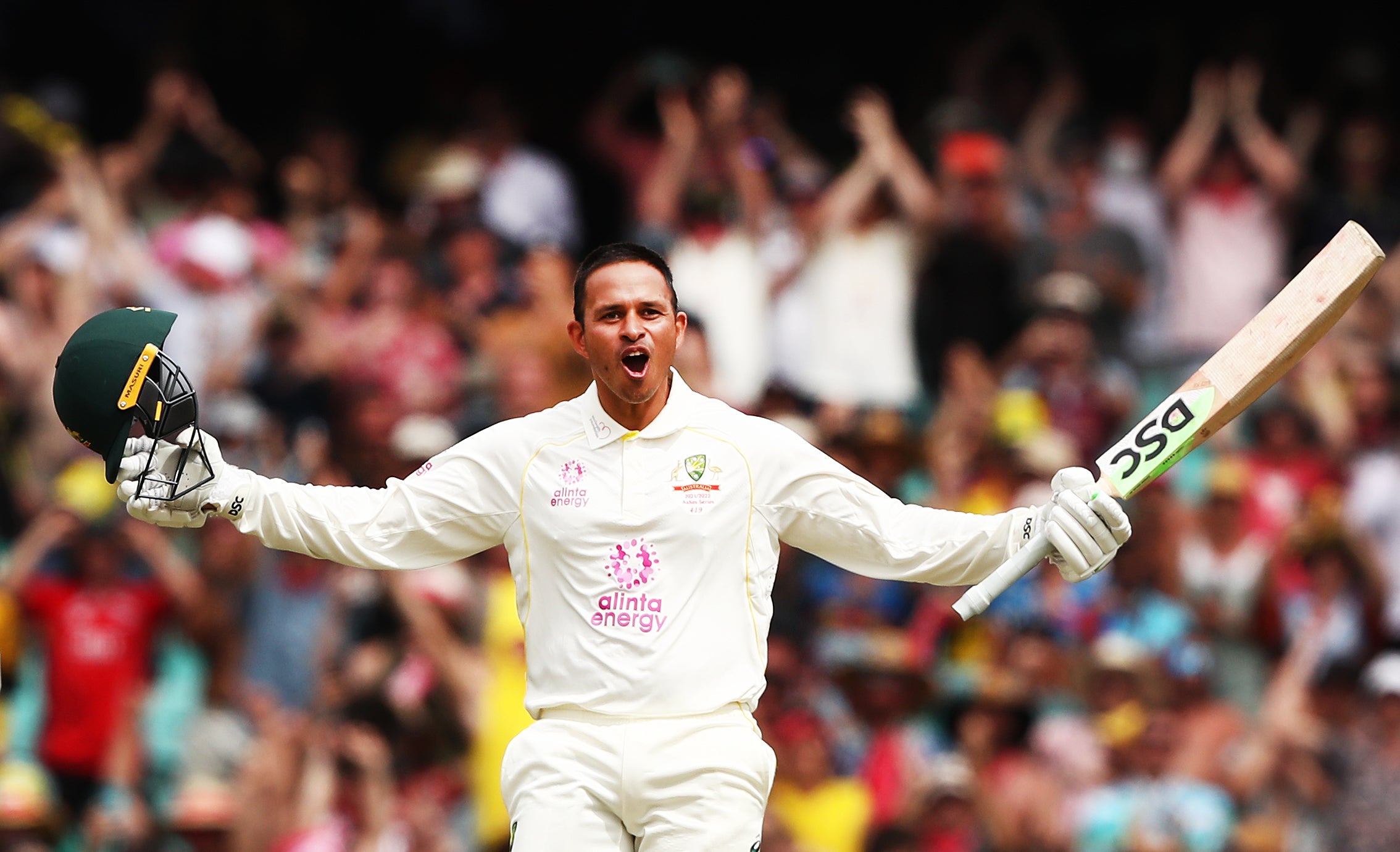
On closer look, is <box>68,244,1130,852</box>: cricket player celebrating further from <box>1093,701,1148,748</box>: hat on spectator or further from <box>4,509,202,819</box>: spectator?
<box>4,509,202,819</box>: spectator

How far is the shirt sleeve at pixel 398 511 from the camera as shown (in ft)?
22.5

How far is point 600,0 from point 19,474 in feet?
21.5

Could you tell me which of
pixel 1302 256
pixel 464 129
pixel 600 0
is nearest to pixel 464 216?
pixel 464 129

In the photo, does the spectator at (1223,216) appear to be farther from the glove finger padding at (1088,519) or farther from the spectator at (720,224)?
the glove finger padding at (1088,519)

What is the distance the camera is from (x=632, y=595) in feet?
22.0

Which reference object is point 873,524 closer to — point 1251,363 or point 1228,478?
point 1251,363

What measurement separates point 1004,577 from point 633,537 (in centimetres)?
122

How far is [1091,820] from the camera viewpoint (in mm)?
10773

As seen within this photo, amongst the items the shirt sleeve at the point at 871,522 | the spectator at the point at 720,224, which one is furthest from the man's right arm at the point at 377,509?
the spectator at the point at 720,224

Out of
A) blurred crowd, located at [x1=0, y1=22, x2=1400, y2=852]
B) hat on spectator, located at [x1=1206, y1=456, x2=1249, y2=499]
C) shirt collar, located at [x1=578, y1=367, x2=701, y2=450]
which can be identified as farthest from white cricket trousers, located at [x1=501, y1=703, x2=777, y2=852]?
hat on spectator, located at [x1=1206, y1=456, x2=1249, y2=499]

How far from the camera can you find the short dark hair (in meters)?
6.83

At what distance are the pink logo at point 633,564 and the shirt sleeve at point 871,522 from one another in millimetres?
432

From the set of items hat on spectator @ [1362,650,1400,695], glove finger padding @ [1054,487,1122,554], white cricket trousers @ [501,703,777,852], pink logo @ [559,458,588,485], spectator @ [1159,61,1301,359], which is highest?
spectator @ [1159,61,1301,359]

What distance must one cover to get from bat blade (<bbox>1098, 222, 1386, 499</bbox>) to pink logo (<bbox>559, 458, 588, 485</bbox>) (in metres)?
1.74
